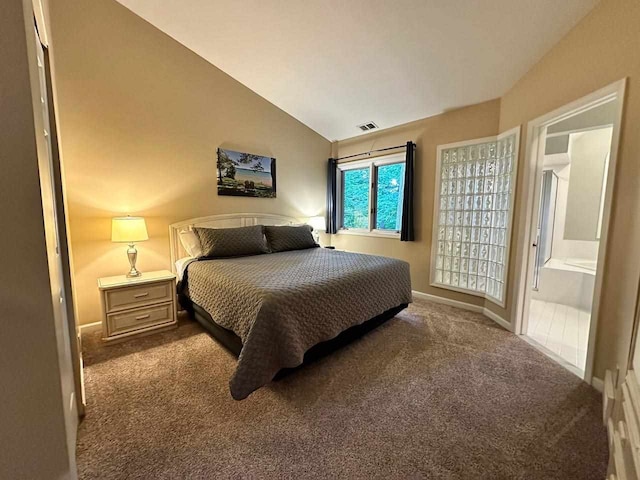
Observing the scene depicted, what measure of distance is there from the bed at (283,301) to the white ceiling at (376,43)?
2.01 m

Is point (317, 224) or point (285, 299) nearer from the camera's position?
point (285, 299)

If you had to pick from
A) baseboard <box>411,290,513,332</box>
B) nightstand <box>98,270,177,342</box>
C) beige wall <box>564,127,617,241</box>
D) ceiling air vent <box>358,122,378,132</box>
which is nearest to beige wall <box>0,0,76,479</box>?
nightstand <box>98,270,177,342</box>

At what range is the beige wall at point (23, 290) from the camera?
2.11 ft

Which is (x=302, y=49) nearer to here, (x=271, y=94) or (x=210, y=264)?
(x=271, y=94)

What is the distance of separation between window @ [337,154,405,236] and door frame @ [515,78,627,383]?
1634mm

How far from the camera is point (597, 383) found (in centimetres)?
185

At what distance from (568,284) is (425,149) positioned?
2663 millimetres

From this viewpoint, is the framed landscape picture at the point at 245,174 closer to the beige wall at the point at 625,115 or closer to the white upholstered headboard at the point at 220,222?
the white upholstered headboard at the point at 220,222

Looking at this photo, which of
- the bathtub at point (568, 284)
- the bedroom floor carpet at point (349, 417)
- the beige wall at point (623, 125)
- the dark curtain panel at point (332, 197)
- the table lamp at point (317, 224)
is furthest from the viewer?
the dark curtain panel at point (332, 197)

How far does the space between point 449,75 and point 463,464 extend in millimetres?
3210

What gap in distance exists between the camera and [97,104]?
2.56 metres

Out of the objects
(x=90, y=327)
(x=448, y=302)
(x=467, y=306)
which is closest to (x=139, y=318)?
(x=90, y=327)

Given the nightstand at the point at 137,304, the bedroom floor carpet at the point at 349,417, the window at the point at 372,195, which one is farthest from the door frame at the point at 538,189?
the nightstand at the point at 137,304

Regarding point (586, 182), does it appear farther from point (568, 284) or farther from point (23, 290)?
point (23, 290)
